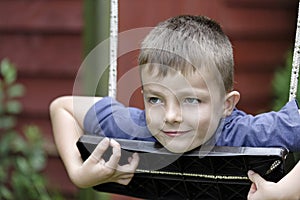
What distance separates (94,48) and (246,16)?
1048mm

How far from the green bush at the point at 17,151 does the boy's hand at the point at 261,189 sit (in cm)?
189

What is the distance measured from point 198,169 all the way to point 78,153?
12.5 inches

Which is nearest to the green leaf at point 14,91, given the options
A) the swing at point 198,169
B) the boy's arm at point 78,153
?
the boy's arm at point 78,153

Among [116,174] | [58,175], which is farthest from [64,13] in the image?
[116,174]

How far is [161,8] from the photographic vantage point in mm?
3133

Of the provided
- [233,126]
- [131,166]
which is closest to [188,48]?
[233,126]

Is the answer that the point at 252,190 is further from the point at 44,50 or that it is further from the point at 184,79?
the point at 44,50

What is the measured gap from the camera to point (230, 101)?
1575 mm

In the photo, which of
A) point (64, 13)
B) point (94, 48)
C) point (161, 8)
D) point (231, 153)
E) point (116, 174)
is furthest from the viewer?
point (64, 13)

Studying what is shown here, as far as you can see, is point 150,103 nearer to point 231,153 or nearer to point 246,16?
point 231,153

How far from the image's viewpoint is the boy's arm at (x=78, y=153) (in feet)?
5.28

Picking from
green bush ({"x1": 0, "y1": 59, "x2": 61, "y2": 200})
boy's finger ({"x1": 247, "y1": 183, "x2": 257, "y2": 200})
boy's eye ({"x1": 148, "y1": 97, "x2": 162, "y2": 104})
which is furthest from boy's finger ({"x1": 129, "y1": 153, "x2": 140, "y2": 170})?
green bush ({"x1": 0, "y1": 59, "x2": 61, "y2": 200})

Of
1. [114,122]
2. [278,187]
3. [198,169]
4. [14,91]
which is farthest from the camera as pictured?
[14,91]

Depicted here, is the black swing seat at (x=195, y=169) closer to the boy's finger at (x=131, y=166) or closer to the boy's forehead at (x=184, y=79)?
the boy's finger at (x=131, y=166)
